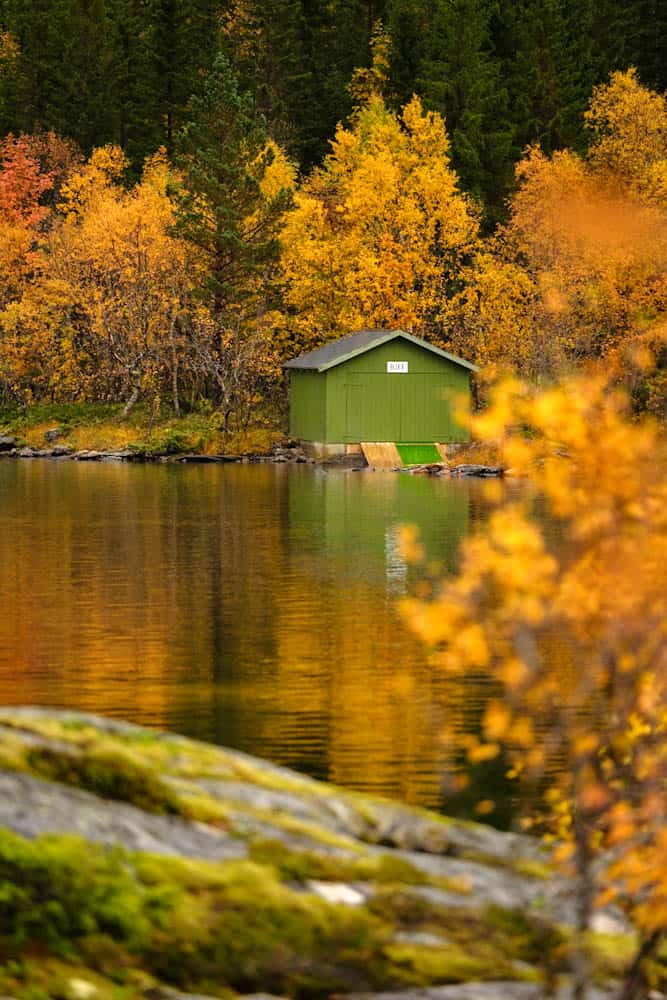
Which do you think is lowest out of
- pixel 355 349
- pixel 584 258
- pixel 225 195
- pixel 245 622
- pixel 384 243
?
pixel 245 622

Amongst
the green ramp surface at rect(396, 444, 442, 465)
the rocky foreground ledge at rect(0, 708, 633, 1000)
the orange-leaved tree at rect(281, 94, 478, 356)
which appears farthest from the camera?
the orange-leaved tree at rect(281, 94, 478, 356)

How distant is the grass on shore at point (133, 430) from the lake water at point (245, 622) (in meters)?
19.6

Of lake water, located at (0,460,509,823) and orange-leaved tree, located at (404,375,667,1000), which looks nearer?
orange-leaved tree, located at (404,375,667,1000)

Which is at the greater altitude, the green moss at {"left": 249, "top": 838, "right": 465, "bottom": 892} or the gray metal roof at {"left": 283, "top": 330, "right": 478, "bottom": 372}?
the gray metal roof at {"left": 283, "top": 330, "right": 478, "bottom": 372}

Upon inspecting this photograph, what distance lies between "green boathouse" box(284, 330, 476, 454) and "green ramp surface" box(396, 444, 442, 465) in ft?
1.34

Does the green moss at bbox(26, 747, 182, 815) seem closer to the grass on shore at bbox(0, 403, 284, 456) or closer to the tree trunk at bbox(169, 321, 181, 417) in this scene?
the grass on shore at bbox(0, 403, 284, 456)

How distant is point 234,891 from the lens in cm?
980

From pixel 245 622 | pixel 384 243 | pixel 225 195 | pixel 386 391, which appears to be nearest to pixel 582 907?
pixel 245 622

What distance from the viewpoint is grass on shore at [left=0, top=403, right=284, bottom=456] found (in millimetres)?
78312

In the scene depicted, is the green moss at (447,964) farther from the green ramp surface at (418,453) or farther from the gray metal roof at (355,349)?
the green ramp surface at (418,453)

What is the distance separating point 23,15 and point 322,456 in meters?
44.7

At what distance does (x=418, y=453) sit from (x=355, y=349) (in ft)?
16.5

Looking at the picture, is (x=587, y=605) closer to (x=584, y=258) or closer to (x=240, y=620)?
(x=240, y=620)

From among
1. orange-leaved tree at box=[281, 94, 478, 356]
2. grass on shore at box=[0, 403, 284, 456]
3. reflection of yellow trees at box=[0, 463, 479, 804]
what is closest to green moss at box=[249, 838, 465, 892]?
reflection of yellow trees at box=[0, 463, 479, 804]
